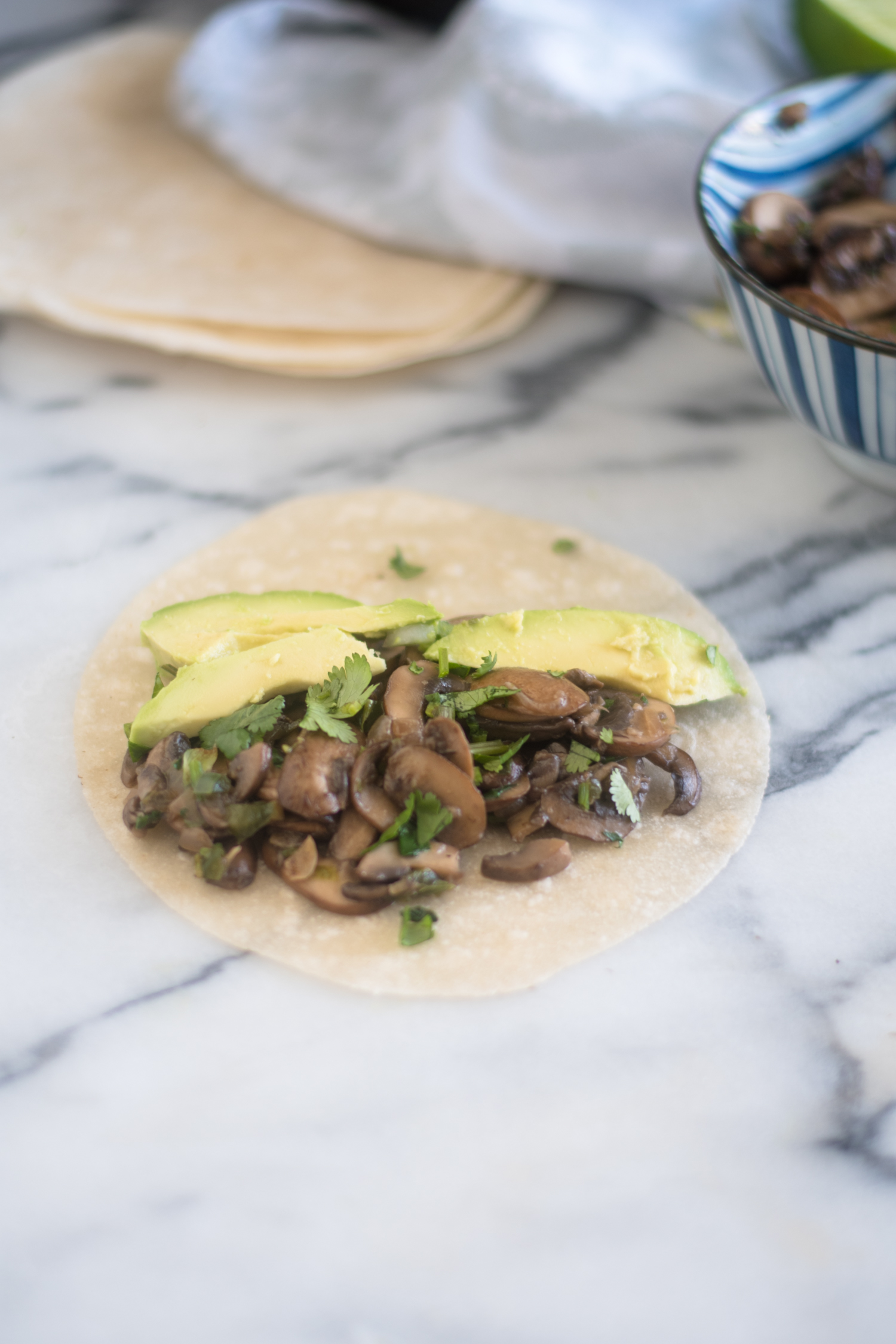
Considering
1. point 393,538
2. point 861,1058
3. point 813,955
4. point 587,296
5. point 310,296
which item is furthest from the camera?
point 587,296

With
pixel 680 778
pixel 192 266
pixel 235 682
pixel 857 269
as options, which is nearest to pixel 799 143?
pixel 857 269

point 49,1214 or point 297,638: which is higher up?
point 297,638

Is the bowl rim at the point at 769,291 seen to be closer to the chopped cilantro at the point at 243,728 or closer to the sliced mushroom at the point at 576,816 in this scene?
the sliced mushroom at the point at 576,816

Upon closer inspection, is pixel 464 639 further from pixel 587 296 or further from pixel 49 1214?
pixel 587 296

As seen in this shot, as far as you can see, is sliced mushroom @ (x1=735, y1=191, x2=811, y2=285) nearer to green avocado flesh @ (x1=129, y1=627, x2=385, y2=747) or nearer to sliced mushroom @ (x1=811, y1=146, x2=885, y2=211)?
sliced mushroom @ (x1=811, y1=146, x2=885, y2=211)

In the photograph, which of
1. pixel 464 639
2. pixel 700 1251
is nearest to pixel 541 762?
pixel 464 639

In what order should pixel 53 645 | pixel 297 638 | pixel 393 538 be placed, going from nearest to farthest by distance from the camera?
pixel 297 638 < pixel 53 645 < pixel 393 538
